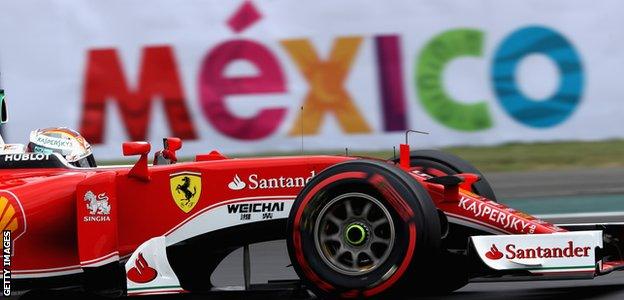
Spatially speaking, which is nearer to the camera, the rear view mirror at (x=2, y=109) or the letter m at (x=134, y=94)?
the rear view mirror at (x=2, y=109)

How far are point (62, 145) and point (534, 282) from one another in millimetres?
2630

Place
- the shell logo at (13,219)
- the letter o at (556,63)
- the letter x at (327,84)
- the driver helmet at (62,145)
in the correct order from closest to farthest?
1. the shell logo at (13,219)
2. the driver helmet at (62,145)
3. the letter o at (556,63)
4. the letter x at (327,84)

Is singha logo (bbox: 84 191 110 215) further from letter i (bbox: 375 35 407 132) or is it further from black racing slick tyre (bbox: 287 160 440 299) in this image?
letter i (bbox: 375 35 407 132)

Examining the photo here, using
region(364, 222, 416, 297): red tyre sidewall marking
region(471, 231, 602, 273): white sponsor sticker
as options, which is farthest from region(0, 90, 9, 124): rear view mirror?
region(471, 231, 602, 273): white sponsor sticker

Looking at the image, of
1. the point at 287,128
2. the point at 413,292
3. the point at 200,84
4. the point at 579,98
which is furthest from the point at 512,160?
the point at 413,292

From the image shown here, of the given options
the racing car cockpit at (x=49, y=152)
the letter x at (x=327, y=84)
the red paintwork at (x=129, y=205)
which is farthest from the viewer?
the letter x at (x=327, y=84)

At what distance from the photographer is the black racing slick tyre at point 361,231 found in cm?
533

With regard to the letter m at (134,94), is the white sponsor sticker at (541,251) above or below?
below

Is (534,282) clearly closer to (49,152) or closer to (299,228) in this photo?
(299,228)

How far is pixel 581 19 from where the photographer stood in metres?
13.0

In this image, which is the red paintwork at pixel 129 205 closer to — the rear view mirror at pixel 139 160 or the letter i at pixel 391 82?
the rear view mirror at pixel 139 160

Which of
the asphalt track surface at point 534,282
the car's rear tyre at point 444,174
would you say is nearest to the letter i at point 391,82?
the asphalt track surface at point 534,282

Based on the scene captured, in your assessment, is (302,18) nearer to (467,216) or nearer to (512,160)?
(512,160)

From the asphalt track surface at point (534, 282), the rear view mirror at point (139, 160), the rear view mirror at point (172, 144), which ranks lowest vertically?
the asphalt track surface at point (534, 282)
